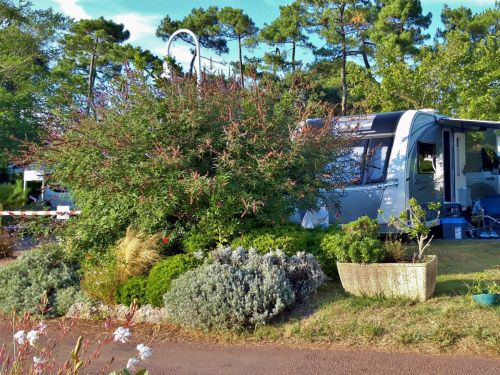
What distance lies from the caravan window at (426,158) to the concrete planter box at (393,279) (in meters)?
5.06

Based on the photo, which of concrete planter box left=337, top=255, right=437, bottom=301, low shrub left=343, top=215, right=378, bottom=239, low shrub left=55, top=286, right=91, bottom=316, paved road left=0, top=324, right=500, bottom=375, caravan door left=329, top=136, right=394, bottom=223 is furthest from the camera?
caravan door left=329, top=136, right=394, bottom=223

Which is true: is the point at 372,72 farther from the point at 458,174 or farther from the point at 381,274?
the point at 381,274

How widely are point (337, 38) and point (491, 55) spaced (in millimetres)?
10213

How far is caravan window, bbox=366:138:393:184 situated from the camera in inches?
431

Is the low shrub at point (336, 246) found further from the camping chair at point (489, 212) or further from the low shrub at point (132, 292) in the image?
the camping chair at point (489, 212)

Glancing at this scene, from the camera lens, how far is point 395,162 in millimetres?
10859

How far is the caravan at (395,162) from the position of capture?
10.7 m

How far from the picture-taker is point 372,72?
958 inches

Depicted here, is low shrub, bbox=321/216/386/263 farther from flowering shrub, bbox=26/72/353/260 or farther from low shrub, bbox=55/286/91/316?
low shrub, bbox=55/286/91/316

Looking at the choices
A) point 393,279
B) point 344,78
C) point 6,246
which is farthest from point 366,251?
point 344,78

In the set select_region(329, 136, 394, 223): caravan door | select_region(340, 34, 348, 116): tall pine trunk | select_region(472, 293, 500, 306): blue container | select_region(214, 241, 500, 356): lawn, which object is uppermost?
select_region(340, 34, 348, 116): tall pine trunk

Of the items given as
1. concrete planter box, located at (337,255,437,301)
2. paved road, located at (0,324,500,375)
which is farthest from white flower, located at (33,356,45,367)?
concrete planter box, located at (337,255,437,301)

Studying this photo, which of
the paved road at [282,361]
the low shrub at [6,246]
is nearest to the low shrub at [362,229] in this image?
the paved road at [282,361]

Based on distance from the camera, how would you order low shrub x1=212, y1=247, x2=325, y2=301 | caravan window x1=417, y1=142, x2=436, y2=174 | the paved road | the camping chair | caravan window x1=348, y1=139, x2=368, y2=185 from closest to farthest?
the paved road, low shrub x1=212, y1=247, x2=325, y2=301, caravan window x1=348, y1=139, x2=368, y2=185, caravan window x1=417, y1=142, x2=436, y2=174, the camping chair
